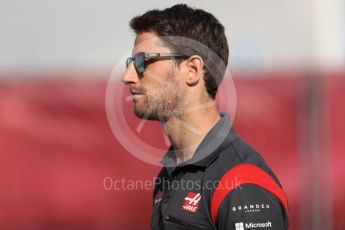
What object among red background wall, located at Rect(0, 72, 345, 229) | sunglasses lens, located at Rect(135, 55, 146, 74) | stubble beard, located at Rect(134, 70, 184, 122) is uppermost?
sunglasses lens, located at Rect(135, 55, 146, 74)

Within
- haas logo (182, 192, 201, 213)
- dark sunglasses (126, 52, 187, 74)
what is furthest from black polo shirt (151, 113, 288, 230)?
dark sunglasses (126, 52, 187, 74)

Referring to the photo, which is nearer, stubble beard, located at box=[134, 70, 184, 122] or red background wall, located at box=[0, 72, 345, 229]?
stubble beard, located at box=[134, 70, 184, 122]

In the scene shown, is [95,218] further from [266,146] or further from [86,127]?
[266,146]

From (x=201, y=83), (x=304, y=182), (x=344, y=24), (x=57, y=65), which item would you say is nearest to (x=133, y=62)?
(x=201, y=83)

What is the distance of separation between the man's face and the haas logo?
46cm

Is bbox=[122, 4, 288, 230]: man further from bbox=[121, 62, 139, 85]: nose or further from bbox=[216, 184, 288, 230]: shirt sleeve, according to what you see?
bbox=[216, 184, 288, 230]: shirt sleeve

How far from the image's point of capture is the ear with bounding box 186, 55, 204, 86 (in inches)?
120

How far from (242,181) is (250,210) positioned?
0.40ft

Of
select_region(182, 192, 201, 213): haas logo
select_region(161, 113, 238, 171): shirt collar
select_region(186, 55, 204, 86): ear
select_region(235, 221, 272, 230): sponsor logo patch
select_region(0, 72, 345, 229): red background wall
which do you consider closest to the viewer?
select_region(235, 221, 272, 230): sponsor logo patch

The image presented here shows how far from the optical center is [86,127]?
6691 millimetres

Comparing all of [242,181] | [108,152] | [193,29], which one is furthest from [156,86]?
[108,152]

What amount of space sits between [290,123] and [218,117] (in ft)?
11.8

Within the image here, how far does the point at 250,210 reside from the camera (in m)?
2.53

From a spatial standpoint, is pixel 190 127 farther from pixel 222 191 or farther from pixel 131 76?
pixel 222 191
